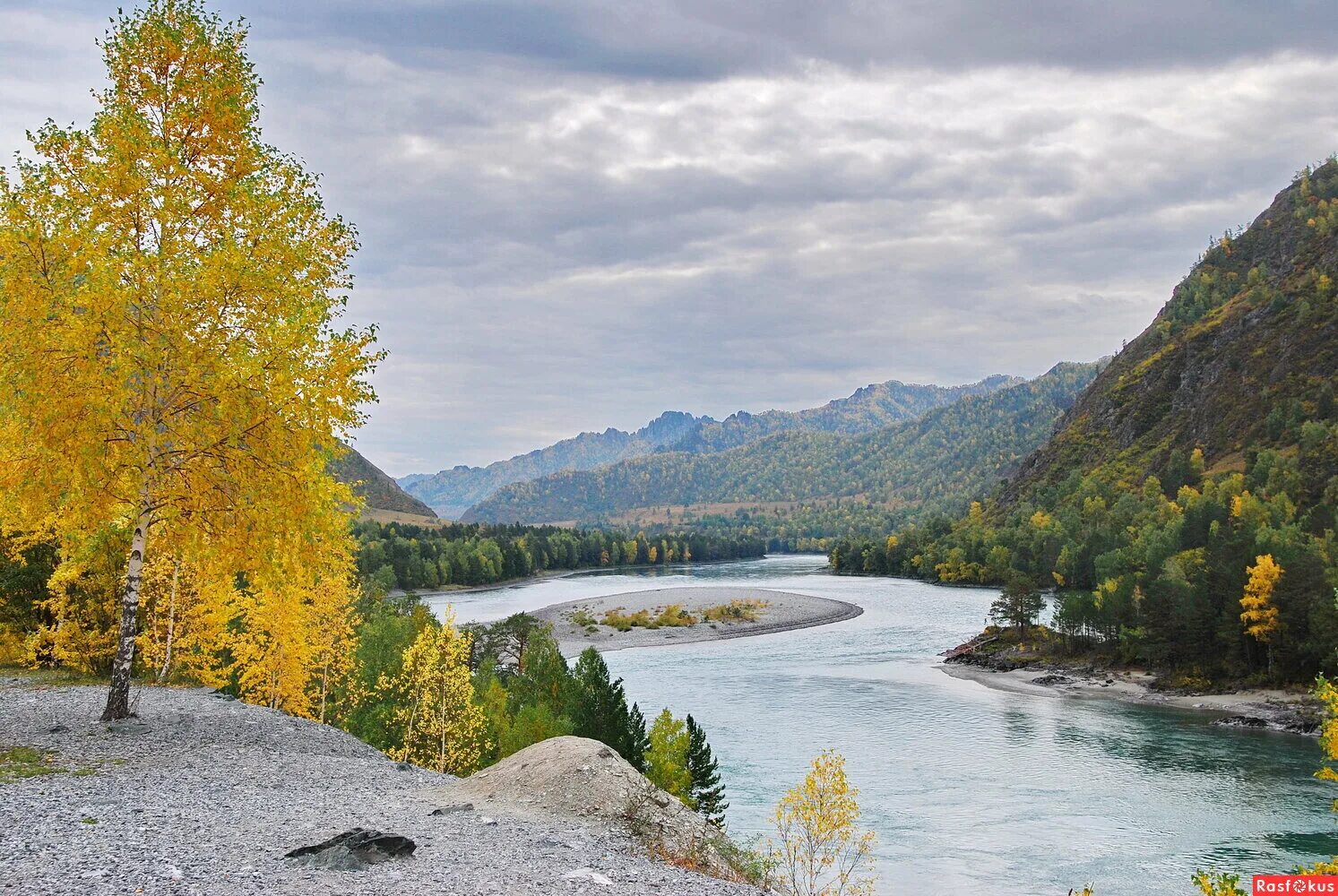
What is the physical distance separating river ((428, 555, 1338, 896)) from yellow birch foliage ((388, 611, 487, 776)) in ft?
46.0

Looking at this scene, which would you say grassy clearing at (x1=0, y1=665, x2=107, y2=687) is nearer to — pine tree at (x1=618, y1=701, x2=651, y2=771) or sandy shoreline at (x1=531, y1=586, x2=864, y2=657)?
pine tree at (x1=618, y1=701, x2=651, y2=771)

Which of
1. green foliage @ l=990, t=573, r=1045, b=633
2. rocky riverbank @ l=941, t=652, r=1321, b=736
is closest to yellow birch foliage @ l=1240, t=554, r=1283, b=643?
rocky riverbank @ l=941, t=652, r=1321, b=736

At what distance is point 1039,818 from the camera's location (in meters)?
43.1

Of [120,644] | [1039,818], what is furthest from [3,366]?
[1039,818]

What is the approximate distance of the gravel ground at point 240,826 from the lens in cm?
1240

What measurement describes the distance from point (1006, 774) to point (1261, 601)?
39504mm

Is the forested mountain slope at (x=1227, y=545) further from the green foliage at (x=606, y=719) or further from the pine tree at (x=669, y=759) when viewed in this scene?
the green foliage at (x=606, y=719)

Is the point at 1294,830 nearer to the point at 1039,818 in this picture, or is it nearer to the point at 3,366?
the point at 1039,818

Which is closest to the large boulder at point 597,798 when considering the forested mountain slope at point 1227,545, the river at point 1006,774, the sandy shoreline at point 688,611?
the river at point 1006,774

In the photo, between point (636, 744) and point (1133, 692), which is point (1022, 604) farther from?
point (636, 744)

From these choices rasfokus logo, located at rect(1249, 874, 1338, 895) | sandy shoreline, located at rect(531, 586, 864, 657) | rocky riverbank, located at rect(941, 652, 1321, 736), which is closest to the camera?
rasfokus logo, located at rect(1249, 874, 1338, 895)

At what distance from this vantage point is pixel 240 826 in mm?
15070

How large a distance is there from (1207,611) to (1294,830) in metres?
→ 43.0

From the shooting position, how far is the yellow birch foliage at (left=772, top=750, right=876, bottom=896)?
29609 mm
